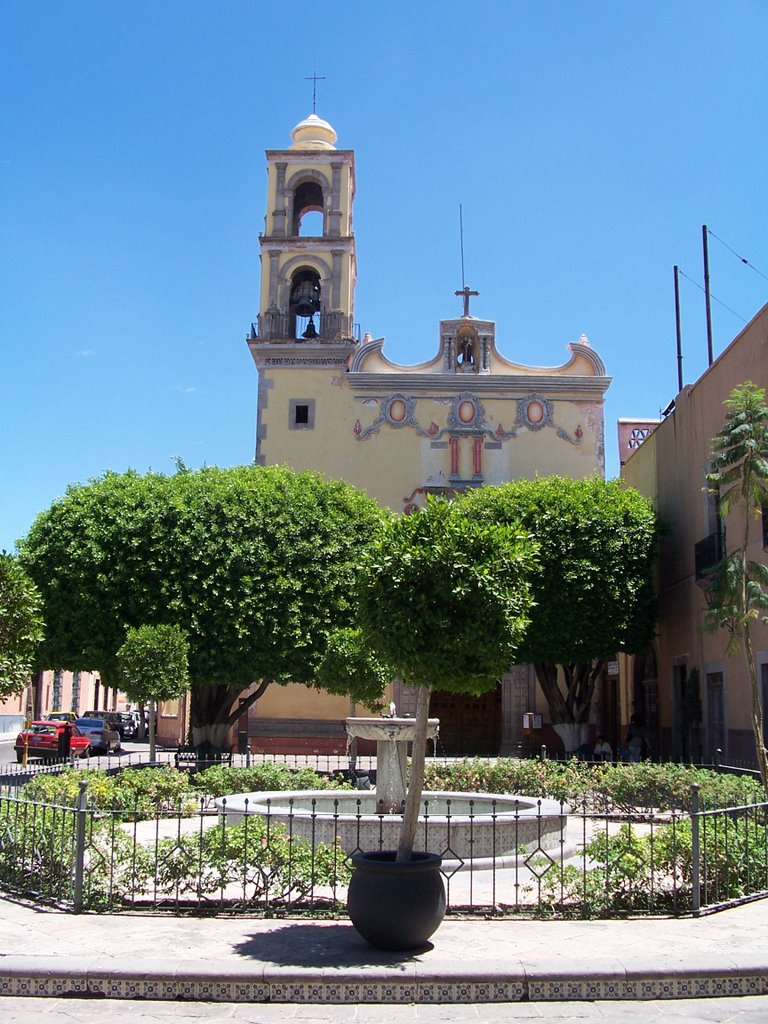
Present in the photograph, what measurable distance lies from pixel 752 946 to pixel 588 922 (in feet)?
4.60

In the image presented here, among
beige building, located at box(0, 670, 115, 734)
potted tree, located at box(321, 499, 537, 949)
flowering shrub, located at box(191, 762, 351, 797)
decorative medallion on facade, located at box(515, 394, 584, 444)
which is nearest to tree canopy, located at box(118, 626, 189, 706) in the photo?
flowering shrub, located at box(191, 762, 351, 797)

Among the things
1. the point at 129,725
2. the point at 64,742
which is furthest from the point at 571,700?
the point at 129,725

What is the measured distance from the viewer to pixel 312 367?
3494 cm

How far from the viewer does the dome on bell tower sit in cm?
3800

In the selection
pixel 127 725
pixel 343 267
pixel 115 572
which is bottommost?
pixel 127 725

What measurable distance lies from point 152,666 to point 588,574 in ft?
37.5

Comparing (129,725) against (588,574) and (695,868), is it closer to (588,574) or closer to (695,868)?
(588,574)

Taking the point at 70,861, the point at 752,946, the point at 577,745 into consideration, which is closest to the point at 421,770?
the point at 752,946

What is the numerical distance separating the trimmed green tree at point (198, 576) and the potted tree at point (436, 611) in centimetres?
1652

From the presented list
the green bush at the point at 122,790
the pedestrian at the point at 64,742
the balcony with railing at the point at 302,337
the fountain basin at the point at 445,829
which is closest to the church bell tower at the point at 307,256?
the balcony with railing at the point at 302,337

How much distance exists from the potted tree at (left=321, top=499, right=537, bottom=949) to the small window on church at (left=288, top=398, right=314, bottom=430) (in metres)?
27.0

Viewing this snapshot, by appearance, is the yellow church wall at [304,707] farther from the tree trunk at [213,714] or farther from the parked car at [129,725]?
the parked car at [129,725]

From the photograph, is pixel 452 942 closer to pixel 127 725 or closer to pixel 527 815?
pixel 527 815

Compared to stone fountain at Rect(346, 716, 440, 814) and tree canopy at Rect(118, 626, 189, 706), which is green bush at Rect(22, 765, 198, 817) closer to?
stone fountain at Rect(346, 716, 440, 814)
